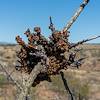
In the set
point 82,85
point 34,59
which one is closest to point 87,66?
point 82,85

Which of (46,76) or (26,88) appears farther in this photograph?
(46,76)

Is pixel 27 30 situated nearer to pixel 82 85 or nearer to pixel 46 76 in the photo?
pixel 46 76

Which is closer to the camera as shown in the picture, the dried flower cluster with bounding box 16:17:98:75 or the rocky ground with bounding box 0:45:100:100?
the dried flower cluster with bounding box 16:17:98:75

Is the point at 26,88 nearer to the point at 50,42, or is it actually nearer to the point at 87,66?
the point at 50,42

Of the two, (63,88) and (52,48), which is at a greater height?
(63,88)

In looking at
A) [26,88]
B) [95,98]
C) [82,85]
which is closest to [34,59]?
[26,88]

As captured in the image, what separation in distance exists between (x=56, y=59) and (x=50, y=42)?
323mm

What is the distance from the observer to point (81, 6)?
19.1 ft

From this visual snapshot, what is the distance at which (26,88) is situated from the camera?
5.39 meters

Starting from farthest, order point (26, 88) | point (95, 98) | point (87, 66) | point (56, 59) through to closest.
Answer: point (87, 66) < point (95, 98) < point (56, 59) < point (26, 88)

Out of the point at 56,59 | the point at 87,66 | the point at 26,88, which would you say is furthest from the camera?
the point at 87,66

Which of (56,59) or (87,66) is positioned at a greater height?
(87,66)

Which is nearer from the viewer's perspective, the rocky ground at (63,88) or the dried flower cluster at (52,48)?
the dried flower cluster at (52,48)

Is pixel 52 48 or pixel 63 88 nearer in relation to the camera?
pixel 52 48
